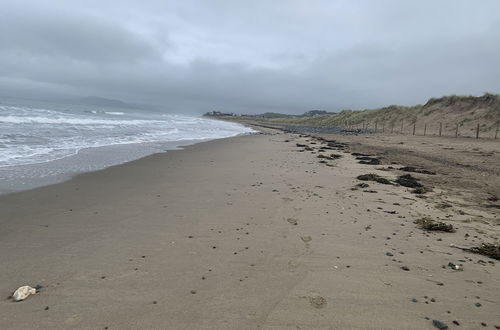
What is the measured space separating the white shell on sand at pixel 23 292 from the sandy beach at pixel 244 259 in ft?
0.23

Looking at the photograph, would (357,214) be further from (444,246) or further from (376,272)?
(376,272)

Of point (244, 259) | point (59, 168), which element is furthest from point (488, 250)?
point (59, 168)

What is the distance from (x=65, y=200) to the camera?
6.34 m

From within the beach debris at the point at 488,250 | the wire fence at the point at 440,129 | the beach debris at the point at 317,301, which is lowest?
A: the beach debris at the point at 317,301

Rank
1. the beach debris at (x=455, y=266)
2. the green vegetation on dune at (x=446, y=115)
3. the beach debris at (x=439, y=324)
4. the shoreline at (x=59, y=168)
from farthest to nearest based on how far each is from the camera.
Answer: the green vegetation on dune at (x=446, y=115) → the shoreline at (x=59, y=168) → the beach debris at (x=455, y=266) → the beach debris at (x=439, y=324)

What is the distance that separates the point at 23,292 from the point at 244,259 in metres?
2.42

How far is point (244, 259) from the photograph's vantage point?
13.0 ft

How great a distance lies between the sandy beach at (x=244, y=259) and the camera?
9.29ft

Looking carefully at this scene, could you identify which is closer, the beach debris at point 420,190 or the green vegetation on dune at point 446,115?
the beach debris at point 420,190

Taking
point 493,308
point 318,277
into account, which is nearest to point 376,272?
point 318,277

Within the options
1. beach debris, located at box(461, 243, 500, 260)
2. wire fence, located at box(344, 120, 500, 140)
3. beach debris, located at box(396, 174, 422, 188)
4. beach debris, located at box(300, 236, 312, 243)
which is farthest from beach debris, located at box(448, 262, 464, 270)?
wire fence, located at box(344, 120, 500, 140)

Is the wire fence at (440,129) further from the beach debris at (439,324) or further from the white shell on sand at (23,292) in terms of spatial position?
the white shell on sand at (23,292)

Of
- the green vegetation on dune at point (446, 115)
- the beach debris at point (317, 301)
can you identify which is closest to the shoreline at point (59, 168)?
the beach debris at point (317, 301)

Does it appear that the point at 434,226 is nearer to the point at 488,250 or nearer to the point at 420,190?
the point at 488,250
